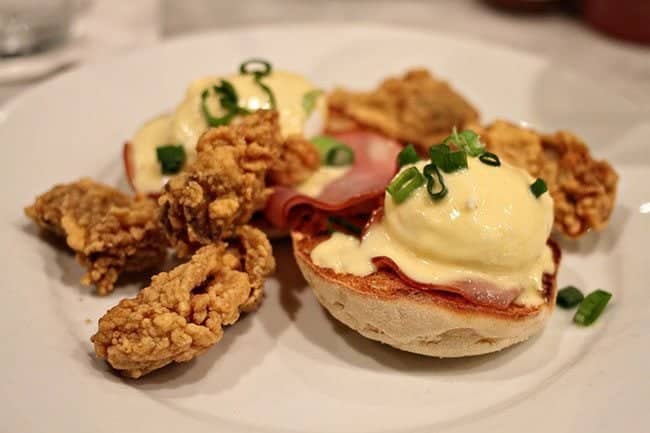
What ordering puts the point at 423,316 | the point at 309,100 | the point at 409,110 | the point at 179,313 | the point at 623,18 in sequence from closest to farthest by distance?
the point at 179,313 < the point at 423,316 < the point at 309,100 < the point at 409,110 < the point at 623,18

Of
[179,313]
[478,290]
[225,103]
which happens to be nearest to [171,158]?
[225,103]

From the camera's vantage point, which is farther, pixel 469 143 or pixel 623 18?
pixel 623 18

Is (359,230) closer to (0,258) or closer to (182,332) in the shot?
(182,332)

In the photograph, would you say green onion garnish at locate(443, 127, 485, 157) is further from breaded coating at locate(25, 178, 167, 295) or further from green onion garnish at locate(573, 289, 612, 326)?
breaded coating at locate(25, 178, 167, 295)

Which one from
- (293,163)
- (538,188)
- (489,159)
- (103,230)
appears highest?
(489,159)

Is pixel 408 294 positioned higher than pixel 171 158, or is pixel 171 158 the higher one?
pixel 171 158

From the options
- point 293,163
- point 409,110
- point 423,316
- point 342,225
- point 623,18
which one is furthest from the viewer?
point 623,18

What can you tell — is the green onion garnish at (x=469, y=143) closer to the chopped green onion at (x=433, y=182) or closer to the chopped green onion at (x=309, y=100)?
the chopped green onion at (x=433, y=182)

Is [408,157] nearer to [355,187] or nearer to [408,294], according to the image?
[355,187]
